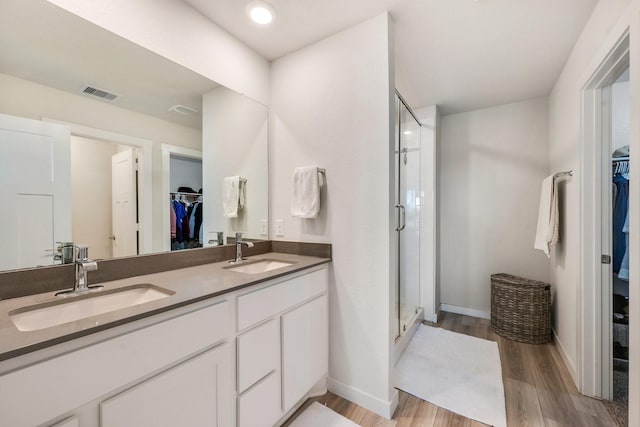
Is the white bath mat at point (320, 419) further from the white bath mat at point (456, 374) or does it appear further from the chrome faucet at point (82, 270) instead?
the chrome faucet at point (82, 270)

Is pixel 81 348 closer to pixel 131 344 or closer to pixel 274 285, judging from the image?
pixel 131 344

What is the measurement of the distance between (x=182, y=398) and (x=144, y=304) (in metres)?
0.39

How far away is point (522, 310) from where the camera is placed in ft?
8.29

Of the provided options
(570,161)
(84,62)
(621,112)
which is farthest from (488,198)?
(84,62)

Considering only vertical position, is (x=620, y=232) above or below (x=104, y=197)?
below

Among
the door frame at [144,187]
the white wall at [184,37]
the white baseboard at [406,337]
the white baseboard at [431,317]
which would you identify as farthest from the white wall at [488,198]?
the door frame at [144,187]

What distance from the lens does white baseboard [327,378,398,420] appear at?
1.62 metres

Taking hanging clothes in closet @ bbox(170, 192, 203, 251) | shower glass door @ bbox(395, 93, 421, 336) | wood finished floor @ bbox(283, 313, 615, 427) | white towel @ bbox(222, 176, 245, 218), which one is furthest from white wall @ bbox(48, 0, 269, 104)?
wood finished floor @ bbox(283, 313, 615, 427)

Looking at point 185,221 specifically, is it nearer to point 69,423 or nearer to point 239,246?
point 239,246

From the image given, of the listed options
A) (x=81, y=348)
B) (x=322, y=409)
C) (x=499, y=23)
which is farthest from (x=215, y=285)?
(x=499, y=23)

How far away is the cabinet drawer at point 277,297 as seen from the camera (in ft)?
4.18

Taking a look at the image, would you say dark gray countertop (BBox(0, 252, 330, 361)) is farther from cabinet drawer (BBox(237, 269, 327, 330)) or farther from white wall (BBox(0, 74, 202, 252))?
white wall (BBox(0, 74, 202, 252))

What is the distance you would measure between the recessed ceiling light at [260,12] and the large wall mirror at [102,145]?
0.48 meters

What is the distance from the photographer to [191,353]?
1.05 metres
